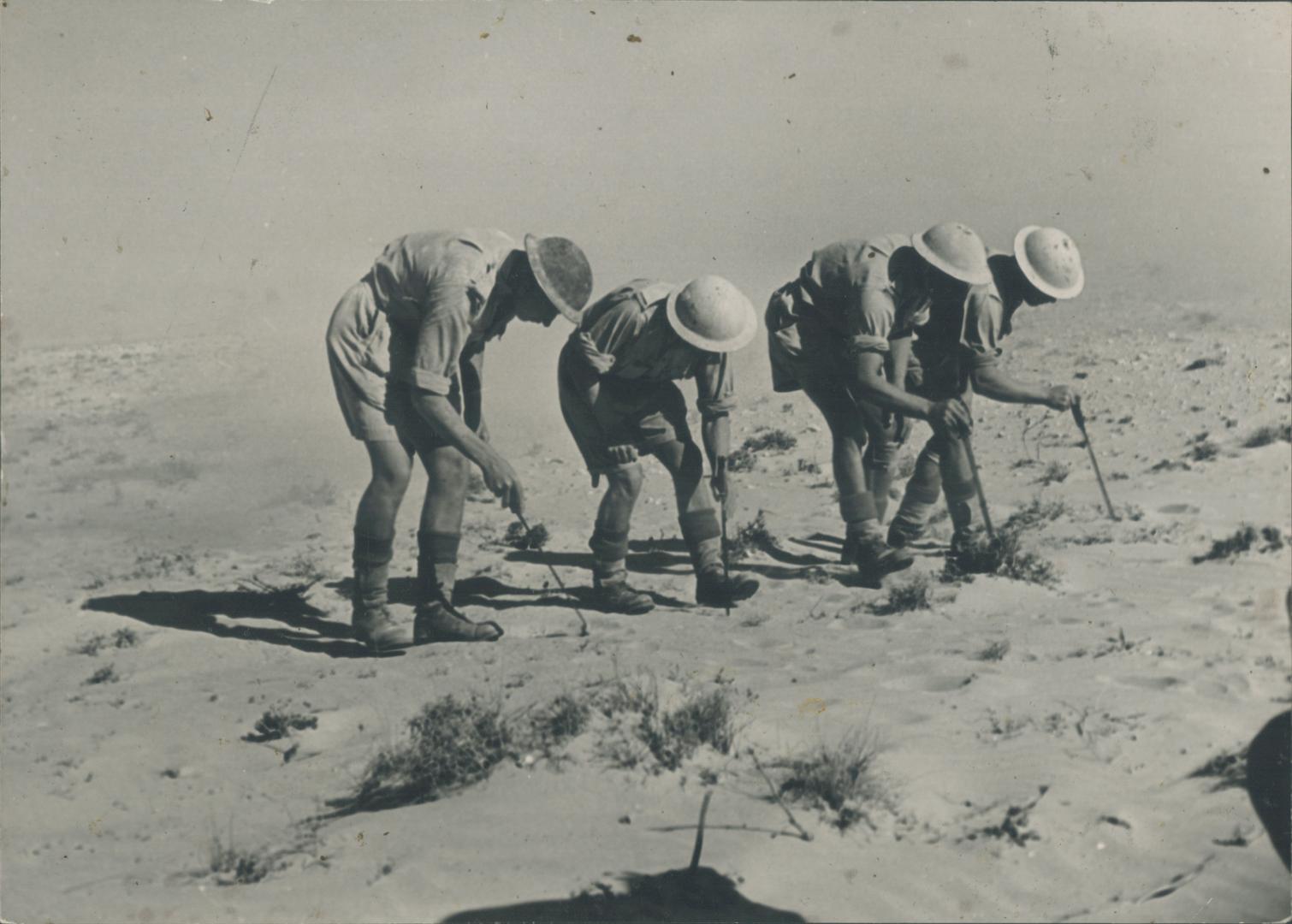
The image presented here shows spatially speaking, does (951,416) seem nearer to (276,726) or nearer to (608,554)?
(608,554)

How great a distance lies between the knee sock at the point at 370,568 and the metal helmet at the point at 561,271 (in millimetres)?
1660

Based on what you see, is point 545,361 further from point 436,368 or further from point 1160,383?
point 436,368

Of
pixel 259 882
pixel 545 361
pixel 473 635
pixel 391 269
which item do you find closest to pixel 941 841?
pixel 259 882

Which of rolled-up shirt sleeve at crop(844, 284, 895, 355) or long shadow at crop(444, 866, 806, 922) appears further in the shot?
rolled-up shirt sleeve at crop(844, 284, 895, 355)

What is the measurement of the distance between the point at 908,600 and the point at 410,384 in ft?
10.0

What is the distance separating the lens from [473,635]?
5.74m

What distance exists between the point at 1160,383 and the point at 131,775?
34.6ft

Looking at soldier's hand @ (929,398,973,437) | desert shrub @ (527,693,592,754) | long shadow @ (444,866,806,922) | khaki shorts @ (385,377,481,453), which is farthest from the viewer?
soldier's hand @ (929,398,973,437)

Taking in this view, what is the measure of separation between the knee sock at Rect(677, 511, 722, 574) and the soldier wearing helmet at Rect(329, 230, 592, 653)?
3.77ft

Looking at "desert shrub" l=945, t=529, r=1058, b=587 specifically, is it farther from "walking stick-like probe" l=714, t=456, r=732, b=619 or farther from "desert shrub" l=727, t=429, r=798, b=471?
"desert shrub" l=727, t=429, r=798, b=471

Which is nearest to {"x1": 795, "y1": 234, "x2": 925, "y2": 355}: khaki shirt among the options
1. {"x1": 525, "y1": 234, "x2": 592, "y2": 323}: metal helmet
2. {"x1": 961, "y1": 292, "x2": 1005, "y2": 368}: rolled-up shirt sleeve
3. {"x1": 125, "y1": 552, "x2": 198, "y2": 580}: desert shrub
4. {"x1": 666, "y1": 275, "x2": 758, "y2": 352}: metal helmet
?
{"x1": 961, "y1": 292, "x2": 1005, "y2": 368}: rolled-up shirt sleeve

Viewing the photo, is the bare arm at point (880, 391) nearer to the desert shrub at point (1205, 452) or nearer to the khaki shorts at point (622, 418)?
the khaki shorts at point (622, 418)

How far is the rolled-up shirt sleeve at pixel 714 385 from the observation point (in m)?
6.05

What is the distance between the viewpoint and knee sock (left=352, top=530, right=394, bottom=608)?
5730mm
